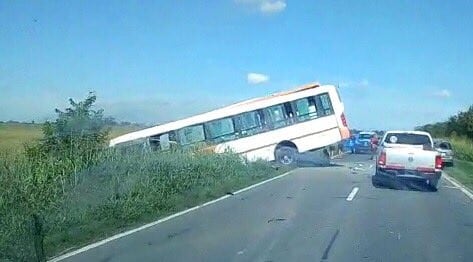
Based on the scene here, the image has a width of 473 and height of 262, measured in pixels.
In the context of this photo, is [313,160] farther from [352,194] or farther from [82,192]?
[82,192]

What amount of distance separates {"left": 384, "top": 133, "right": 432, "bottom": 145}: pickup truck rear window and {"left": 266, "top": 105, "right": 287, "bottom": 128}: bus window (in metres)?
8.41

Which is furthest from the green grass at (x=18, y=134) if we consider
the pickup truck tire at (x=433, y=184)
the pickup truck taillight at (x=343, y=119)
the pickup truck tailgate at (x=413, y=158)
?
the pickup truck taillight at (x=343, y=119)

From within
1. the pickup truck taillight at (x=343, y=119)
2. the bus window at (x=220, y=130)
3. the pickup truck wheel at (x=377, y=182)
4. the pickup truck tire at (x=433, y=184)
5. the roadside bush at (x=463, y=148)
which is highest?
the bus window at (x=220, y=130)

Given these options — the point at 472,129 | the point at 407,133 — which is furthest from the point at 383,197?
the point at 472,129

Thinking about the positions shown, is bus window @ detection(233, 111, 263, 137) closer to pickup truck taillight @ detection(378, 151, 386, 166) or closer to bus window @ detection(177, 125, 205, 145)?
bus window @ detection(177, 125, 205, 145)

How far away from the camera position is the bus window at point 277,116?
35.1 metres

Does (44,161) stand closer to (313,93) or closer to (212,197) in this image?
(212,197)

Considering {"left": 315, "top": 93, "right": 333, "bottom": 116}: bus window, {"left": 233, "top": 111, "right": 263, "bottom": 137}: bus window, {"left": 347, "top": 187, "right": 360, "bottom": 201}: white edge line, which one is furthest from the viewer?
{"left": 315, "top": 93, "right": 333, "bottom": 116}: bus window

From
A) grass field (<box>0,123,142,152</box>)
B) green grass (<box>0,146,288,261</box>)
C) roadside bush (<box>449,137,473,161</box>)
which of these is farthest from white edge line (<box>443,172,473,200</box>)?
roadside bush (<box>449,137,473,161</box>)

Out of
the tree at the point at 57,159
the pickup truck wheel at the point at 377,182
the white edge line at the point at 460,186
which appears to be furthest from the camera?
the pickup truck wheel at the point at 377,182

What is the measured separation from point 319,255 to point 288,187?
44.9 feet

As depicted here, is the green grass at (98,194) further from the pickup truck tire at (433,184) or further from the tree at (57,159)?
the pickup truck tire at (433,184)

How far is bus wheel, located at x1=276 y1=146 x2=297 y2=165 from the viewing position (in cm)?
3556

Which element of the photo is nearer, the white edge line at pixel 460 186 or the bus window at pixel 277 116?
the white edge line at pixel 460 186
